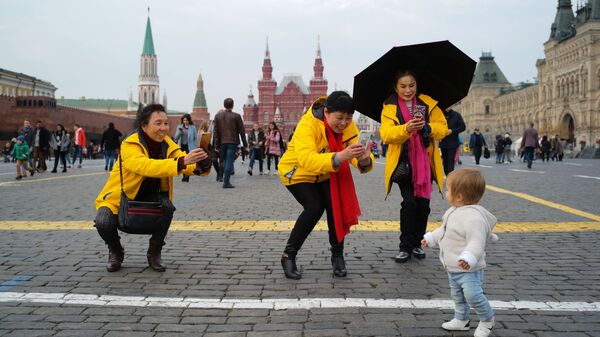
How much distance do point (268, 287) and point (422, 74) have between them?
2.35 m

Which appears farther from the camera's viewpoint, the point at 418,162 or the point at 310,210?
the point at 418,162

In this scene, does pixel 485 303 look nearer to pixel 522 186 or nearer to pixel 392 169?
pixel 392 169

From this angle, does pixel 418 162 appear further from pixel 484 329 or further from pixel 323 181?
pixel 484 329

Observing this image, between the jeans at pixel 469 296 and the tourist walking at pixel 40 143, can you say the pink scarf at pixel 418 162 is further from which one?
the tourist walking at pixel 40 143

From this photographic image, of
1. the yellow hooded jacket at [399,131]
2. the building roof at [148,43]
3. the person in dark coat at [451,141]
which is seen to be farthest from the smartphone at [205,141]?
the building roof at [148,43]

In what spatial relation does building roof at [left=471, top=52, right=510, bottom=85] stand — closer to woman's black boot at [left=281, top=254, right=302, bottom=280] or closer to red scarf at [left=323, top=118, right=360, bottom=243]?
red scarf at [left=323, top=118, right=360, bottom=243]

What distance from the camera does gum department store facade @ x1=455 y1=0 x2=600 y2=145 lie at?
2354 inches

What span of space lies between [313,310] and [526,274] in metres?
1.89

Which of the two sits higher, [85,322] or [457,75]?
[457,75]

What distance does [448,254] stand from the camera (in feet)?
9.80

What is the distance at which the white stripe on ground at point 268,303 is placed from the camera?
134 inches

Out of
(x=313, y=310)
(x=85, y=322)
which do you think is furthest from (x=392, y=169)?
(x=85, y=322)

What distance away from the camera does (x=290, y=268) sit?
4148 millimetres

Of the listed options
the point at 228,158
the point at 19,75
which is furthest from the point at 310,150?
the point at 19,75
